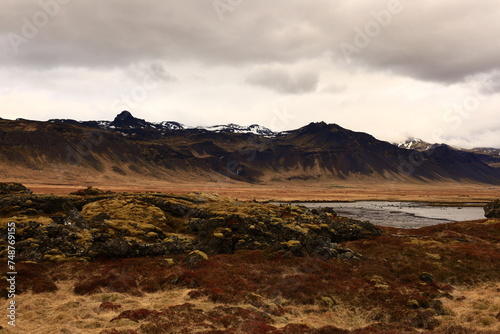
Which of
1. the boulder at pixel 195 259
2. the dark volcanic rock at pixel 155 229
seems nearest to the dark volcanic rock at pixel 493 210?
the dark volcanic rock at pixel 155 229

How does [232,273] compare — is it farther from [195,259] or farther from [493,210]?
[493,210]

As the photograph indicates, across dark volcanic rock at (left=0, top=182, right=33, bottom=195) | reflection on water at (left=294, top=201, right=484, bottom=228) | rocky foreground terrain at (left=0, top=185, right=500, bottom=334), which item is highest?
dark volcanic rock at (left=0, top=182, right=33, bottom=195)

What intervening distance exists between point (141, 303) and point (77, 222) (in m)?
17.0

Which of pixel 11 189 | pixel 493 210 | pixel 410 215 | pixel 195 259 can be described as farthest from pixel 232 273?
pixel 410 215

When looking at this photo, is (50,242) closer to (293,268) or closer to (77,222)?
(77,222)

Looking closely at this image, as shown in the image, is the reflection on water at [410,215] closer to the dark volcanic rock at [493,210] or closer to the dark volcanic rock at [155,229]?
the dark volcanic rock at [493,210]

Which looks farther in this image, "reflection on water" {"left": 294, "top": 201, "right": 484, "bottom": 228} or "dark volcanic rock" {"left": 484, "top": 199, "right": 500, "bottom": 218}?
"reflection on water" {"left": 294, "top": 201, "right": 484, "bottom": 228}

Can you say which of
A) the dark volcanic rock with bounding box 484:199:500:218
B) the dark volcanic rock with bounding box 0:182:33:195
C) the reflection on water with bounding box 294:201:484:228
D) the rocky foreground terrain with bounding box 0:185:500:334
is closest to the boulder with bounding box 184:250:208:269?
the rocky foreground terrain with bounding box 0:185:500:334

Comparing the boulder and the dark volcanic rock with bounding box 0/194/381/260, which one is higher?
the dark volcanic rock with bounding box 0/194/381/260

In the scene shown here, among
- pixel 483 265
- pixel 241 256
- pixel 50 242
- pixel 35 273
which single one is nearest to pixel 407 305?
pixel 483 265

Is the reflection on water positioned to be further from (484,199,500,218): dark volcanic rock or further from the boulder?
the boulder

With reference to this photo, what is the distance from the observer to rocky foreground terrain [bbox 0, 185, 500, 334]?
1863 cm

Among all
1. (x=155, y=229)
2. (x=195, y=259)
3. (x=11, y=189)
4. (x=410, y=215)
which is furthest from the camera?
(x=410, y=215)

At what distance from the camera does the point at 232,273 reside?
87.6 ft
